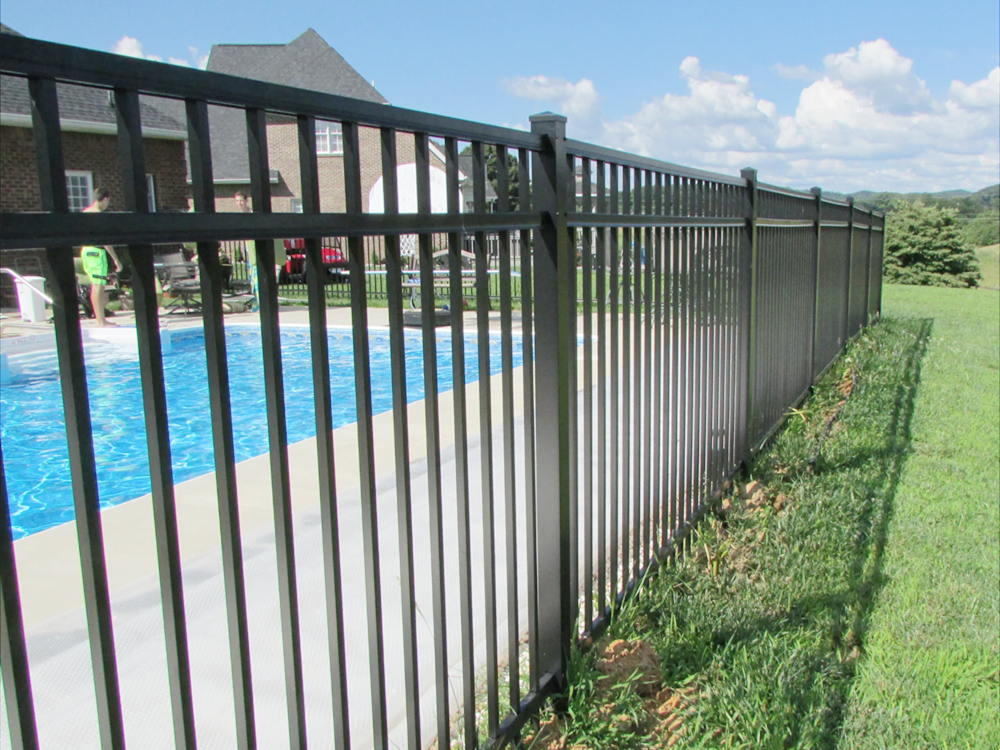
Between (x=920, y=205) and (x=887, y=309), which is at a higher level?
(x=920, y=205)

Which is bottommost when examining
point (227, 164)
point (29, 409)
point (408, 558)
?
point (29, 409)

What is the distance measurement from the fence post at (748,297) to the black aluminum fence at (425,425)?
20 millimetres

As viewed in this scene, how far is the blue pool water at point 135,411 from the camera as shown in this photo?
24.6 feet

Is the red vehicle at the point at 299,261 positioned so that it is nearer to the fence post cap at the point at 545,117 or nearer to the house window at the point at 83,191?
Answer: the house window at the point at 83,191

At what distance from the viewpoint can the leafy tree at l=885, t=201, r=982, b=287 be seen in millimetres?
34375

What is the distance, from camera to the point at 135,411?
1016 cm

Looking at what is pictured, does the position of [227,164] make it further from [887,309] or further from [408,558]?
[408,558]

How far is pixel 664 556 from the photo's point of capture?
4.09 metres

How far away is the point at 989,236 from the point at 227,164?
2229 inches

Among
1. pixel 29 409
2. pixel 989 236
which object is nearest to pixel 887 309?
pixel 29 409

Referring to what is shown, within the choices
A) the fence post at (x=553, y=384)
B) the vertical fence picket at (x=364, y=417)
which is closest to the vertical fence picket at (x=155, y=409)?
the vertical fence picket at (x=364, y=417)

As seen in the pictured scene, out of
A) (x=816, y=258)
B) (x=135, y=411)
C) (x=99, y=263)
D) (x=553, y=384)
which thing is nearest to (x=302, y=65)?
(x=135, y=411)

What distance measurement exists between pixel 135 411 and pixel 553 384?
8.65 meters

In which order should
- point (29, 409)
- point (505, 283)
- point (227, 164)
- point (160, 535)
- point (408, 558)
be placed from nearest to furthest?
point (160, 535), point (408, 558), point (505, 283), point (29, 409), point (227, 164)
